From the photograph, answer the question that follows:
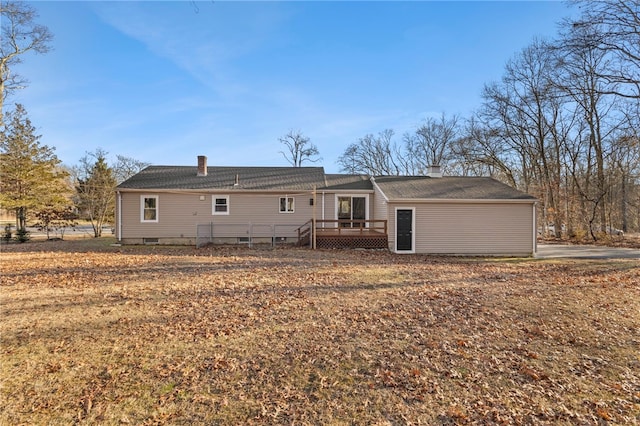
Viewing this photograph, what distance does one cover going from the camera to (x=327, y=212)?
667 inches

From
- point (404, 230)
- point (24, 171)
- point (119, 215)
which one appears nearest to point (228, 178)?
point (119, 215)

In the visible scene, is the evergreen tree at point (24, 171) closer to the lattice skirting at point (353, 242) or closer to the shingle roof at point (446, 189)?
the lattice skirting at point (353, 242)

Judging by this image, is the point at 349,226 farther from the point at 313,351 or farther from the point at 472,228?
the point at 313,351

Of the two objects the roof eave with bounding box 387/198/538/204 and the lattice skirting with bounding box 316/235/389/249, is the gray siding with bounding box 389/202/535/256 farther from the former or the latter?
the lattice skirting with bounding box 316/235/389/249

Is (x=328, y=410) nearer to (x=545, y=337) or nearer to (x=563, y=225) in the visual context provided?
(x=545, y=337)

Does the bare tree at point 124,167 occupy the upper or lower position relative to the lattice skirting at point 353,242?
upper

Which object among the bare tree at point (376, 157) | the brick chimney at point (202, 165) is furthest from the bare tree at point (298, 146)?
the brick chimney at point (202, 165)

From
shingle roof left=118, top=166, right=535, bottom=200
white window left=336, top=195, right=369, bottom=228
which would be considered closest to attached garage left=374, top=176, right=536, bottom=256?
shingle roof left=118, top=166, right=535, bottom=200

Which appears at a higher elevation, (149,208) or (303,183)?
(303,183)

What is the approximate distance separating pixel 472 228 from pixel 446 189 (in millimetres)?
2345

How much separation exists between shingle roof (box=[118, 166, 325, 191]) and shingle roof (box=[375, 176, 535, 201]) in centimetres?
409

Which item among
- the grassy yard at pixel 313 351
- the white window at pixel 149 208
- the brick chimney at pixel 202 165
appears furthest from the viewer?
the brick chimney at pixel 202 165

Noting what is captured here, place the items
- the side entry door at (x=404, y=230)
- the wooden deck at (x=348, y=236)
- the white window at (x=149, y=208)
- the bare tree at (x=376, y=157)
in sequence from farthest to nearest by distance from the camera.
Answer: the bare tree at (x=376, y=157) < the white window at (x=149, y=208) < the wooden deck at (x=348, y=236) < the side entry door at (x=404, y=230)

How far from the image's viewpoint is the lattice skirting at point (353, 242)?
1505cm
